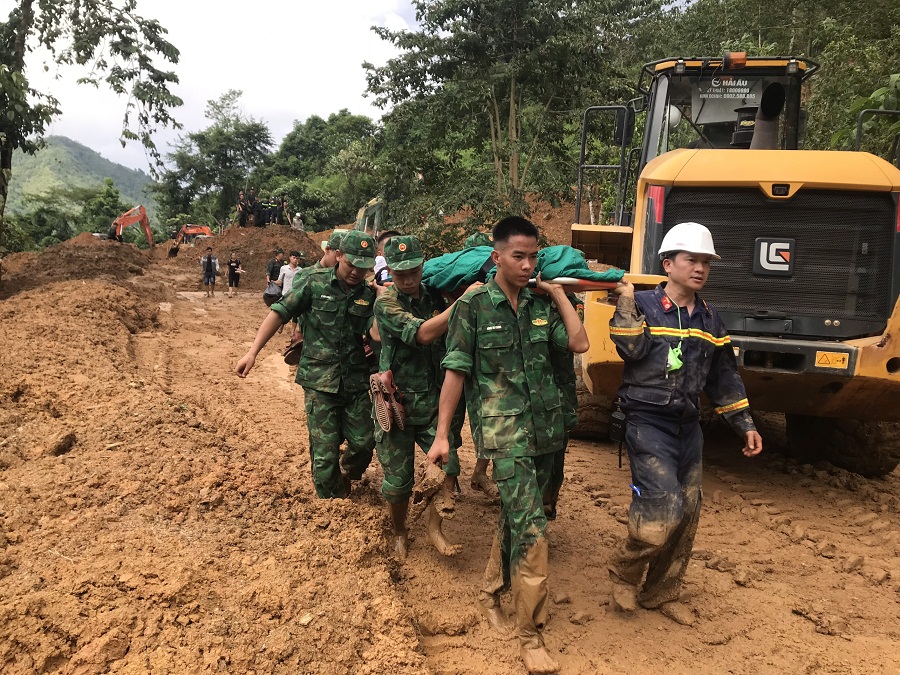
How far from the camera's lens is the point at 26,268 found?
19578 mm

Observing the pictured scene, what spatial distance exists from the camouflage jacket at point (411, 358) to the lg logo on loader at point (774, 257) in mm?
2237

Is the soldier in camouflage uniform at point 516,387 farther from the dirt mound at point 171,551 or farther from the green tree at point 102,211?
the green tree at point 102,211

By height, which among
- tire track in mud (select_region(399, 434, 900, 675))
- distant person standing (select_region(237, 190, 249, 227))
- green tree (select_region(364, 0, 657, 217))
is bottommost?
tire track in mud (select_region(399, 434, 900, 675))

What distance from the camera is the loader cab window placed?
6223 mm

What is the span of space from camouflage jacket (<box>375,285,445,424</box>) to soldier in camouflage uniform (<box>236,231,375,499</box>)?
395 millimetres

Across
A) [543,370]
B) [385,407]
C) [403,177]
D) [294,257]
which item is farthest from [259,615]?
[403,177]

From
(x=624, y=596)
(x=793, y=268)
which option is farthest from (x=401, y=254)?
(x=793, y=268)

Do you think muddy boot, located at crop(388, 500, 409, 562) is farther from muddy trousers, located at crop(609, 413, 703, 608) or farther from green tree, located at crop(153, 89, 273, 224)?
green tree, located at crop(153, 89, 273, 224)

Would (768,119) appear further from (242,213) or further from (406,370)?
(242,213)

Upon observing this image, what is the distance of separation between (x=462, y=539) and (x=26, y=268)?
18958mm

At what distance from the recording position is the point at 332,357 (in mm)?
4555

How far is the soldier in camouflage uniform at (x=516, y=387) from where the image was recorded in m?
3.24

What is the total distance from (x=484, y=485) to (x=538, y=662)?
2.36m

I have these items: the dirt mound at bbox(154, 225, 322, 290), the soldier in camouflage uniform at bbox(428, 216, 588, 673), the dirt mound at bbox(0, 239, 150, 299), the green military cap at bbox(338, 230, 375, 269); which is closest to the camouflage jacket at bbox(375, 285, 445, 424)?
the green military cap at bbox(338, 230, 375, 269)
